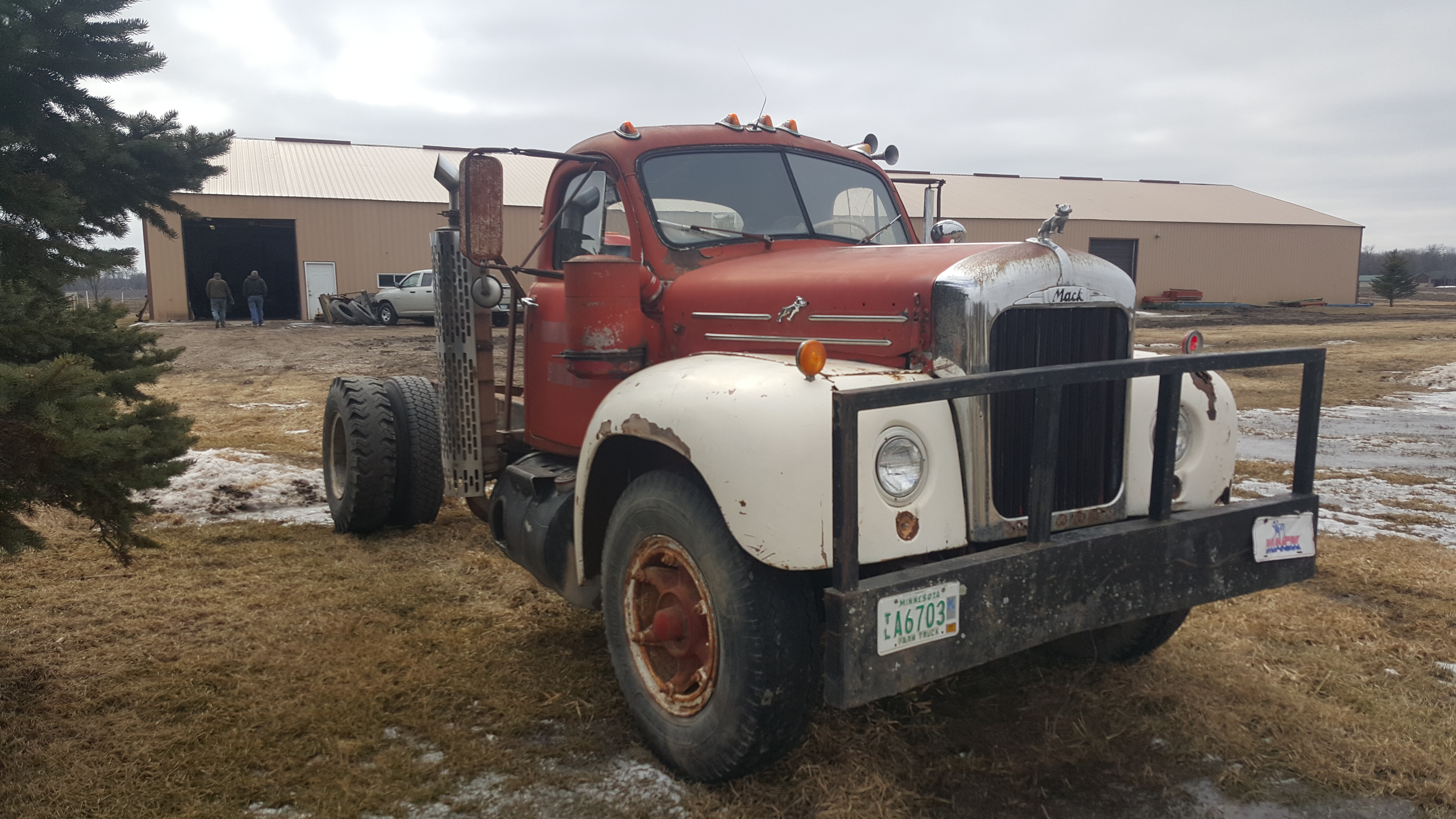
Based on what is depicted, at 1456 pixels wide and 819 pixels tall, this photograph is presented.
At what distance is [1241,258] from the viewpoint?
37406mm

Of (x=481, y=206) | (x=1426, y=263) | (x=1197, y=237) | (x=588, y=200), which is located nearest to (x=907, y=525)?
(x=481, y=206)

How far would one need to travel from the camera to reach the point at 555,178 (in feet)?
14.6

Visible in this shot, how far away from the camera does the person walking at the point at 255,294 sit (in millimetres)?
24797

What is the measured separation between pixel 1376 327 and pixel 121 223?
25.1m

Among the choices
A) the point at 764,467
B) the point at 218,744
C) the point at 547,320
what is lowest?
the point at 218,744

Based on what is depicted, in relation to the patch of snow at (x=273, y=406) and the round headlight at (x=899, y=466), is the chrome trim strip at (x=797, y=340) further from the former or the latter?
the patch of snow at (x=273, y=406)

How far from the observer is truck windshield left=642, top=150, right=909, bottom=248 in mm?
3918

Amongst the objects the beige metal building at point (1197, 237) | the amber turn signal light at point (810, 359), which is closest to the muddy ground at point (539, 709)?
the amber turn signal light at point (810, 359)

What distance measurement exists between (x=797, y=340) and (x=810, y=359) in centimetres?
59

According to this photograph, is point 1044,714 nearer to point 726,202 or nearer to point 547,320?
point 726,202

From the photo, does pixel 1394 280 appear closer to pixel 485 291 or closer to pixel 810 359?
pixel 485 291

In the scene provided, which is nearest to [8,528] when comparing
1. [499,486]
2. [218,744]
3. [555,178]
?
[218,744]

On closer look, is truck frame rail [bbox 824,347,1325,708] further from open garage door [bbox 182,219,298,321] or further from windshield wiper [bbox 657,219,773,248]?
open garage door [bbox 182,219,298,321]

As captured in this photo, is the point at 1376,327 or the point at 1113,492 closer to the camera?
the point at 1113,492
